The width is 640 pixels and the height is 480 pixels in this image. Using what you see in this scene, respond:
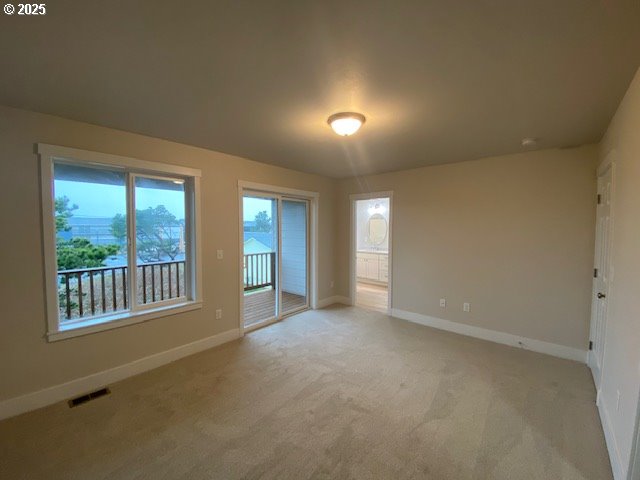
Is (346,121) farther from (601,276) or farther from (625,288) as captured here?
(601,276)

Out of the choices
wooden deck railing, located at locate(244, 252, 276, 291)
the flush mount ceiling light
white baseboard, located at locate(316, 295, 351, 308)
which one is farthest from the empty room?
wooden deck railing, located at locate(244, 252, 276, 291)

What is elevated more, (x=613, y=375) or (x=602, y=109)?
(x=602, y=109)

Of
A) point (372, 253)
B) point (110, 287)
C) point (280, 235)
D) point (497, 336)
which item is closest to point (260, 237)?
point (280, 235)

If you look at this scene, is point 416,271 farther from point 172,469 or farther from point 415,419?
point 172,469

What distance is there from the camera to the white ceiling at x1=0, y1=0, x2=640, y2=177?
1.22 meters

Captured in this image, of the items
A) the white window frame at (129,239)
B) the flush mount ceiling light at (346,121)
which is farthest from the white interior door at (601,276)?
the white window frame at (129,239)

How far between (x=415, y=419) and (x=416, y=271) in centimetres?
247

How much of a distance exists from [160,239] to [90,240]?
610 millimetres

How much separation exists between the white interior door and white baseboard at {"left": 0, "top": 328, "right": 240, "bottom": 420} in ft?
13.2

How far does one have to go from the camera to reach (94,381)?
8.43ft

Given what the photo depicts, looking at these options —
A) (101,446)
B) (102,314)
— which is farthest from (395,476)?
(102,314)

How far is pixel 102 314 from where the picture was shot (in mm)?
2771

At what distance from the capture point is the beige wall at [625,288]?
1.56 metres

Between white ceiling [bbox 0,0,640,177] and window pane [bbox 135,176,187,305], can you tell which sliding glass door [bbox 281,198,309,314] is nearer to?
window pane [bbox 135,176,187,305]
